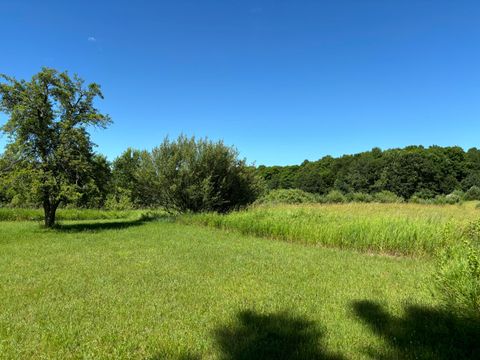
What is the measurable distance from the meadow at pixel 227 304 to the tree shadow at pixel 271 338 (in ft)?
0.05

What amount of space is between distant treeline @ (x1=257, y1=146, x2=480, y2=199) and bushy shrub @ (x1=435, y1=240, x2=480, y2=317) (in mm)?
50793

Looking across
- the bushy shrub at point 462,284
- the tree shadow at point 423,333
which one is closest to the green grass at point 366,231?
the bushy shrub at point 462,284

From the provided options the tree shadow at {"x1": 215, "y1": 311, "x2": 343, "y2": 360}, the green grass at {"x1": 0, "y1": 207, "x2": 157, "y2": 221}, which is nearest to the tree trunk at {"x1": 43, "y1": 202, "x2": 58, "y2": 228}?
the green grass at {"x1": 0, "y1": 207, "x2": 157, "y2": 221}

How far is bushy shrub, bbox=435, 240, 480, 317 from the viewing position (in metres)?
4.09

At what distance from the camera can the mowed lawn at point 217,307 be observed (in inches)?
151

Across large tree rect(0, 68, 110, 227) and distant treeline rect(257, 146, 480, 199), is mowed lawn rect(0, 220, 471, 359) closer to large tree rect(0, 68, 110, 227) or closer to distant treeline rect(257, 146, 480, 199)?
large tree rect(0, 68, 110, 227)

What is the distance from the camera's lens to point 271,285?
20.6 feet

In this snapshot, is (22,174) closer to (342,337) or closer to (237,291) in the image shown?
(237,291)

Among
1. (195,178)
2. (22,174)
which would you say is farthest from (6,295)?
(195,178)

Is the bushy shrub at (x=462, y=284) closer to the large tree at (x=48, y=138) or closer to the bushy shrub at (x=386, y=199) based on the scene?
the large tree at (x=48, y=138)

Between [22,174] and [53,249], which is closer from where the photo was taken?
[53,249]

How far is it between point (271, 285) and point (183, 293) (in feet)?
5.24

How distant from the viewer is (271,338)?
4070mm

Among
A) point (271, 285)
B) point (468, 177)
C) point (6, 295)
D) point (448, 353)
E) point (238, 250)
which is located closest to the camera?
point (448, 353)
